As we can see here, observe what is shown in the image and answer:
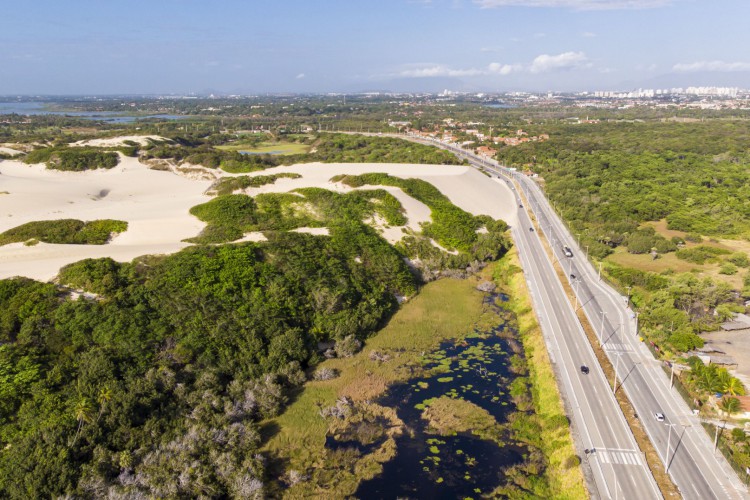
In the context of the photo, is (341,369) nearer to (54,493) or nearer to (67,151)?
(54,493)

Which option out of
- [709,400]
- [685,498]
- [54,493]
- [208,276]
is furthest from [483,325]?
[54,493]

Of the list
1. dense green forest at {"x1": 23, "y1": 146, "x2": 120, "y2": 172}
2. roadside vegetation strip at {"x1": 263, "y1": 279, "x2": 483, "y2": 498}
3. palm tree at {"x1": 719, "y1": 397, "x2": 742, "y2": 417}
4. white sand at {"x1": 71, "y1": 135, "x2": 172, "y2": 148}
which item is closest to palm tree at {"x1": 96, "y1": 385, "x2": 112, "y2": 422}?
roadside vegetation strip at {"x1": 263, "y1": 279, "x2": 483, "y2": 498}

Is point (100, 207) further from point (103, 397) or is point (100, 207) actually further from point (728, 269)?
point (728, 269)

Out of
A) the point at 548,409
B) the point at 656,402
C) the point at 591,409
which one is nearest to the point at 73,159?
the point at 548,409

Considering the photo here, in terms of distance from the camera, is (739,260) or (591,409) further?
(739,260)

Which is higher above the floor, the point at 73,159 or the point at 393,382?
the point at 73,159

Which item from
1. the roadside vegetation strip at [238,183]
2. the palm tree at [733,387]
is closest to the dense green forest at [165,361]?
the roadside vegetation strip at [238,183]
